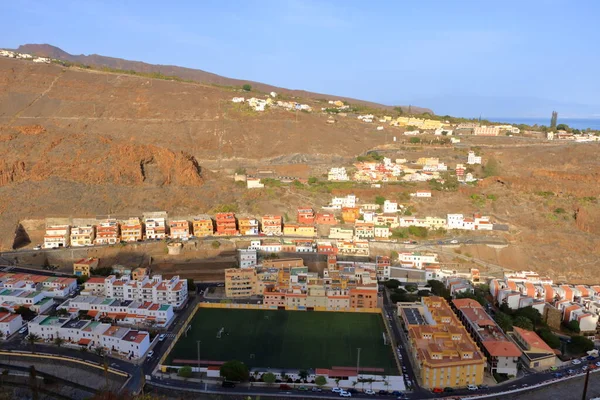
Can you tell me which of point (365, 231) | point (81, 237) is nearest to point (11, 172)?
point (81, 237)

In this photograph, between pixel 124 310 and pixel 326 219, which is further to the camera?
pixel 326 219

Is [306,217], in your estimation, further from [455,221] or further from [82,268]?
[82,268]

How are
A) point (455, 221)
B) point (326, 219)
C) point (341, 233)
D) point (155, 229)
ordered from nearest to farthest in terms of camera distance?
point (155, 229), point (341, 233), point (455, 221), point (326, 219)

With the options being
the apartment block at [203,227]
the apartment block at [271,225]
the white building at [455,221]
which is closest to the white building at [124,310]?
the apartment block at [203,227]

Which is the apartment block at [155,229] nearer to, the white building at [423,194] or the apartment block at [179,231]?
the apartment block at [179,231]

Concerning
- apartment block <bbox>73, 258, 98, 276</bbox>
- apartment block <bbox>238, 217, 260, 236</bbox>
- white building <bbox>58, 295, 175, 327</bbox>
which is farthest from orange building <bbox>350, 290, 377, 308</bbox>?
apartment block <bbox>73, 258, 98, 276</bbox>

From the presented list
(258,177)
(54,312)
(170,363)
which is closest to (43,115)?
(258,177)

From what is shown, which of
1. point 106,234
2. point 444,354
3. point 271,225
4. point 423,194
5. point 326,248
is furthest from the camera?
point 423,194
